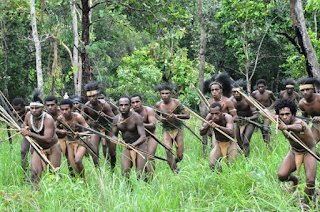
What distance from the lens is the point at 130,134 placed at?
7.30 meters

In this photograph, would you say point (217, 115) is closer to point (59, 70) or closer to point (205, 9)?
point (59, 70)

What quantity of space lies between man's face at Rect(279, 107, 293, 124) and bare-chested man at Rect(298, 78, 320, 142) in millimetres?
1963

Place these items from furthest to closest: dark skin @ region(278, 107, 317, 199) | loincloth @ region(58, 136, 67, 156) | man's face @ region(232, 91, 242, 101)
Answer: man's face @ region(232, 91, 242, 101) → loincloth @ region(58, 136, 67, 156) → dark skin @ region(278, 107, 317, 199)

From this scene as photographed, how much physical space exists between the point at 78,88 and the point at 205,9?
10.6m

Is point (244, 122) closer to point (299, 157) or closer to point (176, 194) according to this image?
point (299, 157)

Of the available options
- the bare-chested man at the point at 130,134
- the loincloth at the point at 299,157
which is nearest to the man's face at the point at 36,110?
the bare-chested man at the point at 130,134

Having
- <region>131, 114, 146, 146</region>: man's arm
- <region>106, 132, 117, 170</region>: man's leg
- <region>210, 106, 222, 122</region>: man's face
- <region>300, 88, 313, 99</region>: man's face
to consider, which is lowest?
<region>106, 132, 117, 170</region>: man's leg

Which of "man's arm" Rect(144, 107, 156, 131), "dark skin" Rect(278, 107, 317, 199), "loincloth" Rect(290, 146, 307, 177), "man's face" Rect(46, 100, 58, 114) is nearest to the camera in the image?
"dark skin" Rect(278, 107, 317, 199)

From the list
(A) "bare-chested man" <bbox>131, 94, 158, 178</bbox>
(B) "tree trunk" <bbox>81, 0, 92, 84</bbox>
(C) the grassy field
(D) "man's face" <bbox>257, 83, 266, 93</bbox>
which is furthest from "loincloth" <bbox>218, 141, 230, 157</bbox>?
(B) "tree trunk" <bbox>81, 0, 92, 84</bbox>

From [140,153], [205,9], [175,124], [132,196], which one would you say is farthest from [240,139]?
[205,9]

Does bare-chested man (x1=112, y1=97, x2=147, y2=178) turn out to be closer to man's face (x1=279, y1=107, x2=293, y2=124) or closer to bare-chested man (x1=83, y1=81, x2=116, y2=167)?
bare-chested man (x1=83, y1=81, x2=116, y2=167)

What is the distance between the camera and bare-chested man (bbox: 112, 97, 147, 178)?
7020mm

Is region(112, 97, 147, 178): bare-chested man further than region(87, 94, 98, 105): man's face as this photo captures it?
No

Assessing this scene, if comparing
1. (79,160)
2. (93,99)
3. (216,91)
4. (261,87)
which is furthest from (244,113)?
(79,160)
